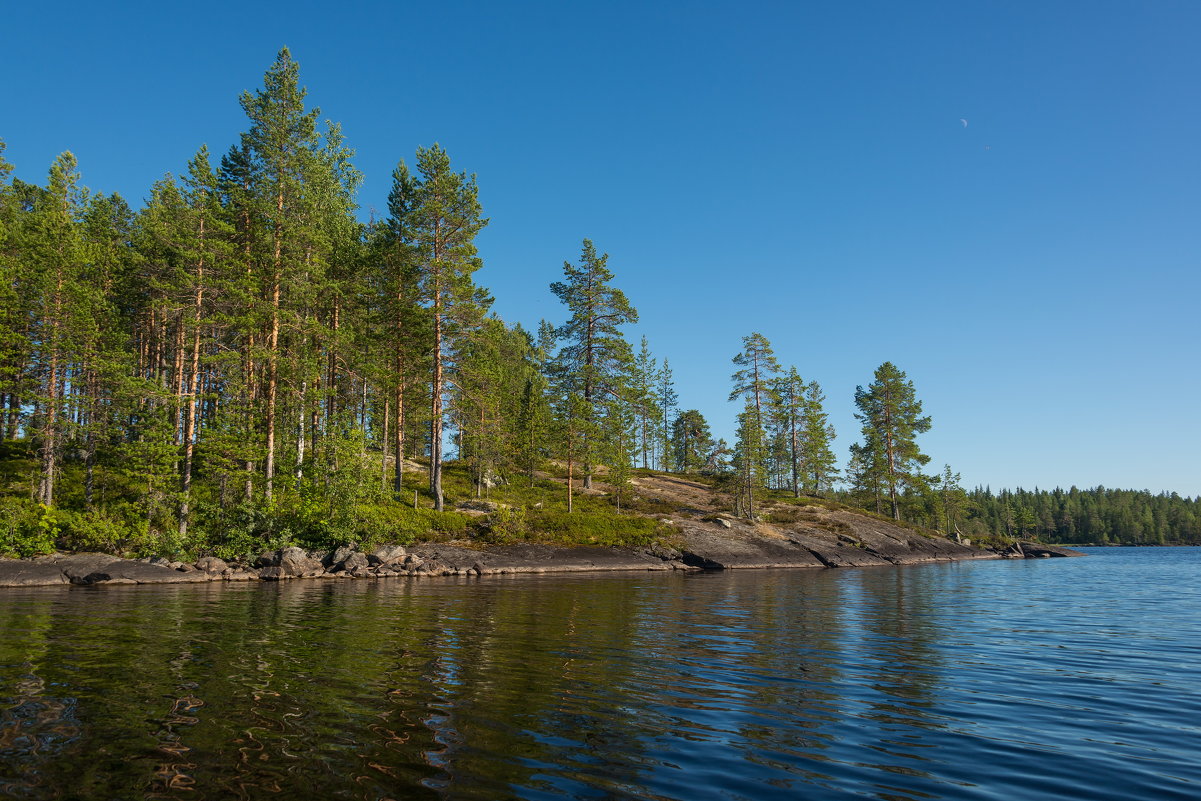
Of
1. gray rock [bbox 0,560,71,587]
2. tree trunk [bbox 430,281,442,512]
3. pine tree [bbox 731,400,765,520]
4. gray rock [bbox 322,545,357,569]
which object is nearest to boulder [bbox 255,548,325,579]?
gray rock [bbox 322,545,357,569]

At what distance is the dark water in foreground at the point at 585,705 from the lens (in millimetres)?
5895

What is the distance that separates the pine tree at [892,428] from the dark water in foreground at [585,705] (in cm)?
6159

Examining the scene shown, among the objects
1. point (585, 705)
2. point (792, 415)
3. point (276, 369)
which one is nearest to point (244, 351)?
point (276, 369)

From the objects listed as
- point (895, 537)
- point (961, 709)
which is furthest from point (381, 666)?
point (895, 537)

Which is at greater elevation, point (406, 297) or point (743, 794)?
point (406, 297)

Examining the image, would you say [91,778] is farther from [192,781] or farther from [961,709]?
[961,709]

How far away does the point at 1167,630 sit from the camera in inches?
660

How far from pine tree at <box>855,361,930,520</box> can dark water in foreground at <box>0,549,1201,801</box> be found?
6159 cm

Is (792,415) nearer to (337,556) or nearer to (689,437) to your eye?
(689,437)

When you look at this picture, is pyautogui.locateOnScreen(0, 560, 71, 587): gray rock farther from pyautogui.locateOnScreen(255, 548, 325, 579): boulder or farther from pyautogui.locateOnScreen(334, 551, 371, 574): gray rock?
pyautogui.locateOnScreen(334, 551, 371, 574): gray rock

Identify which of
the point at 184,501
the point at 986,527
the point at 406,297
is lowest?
the point at 986,527

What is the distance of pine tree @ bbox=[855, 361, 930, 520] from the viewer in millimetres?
77000

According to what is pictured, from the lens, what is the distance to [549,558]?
38.5 m

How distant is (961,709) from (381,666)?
9.32 m
